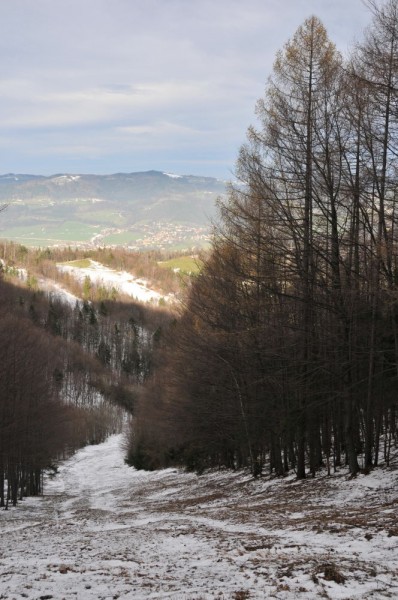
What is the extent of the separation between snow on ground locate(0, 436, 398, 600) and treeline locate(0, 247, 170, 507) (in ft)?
34.3

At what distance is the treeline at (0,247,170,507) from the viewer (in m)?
26.2

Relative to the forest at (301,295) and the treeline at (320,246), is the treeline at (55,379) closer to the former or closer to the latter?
the forest at (301,295)

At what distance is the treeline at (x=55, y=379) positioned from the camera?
26.2m

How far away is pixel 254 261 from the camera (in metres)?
18.2

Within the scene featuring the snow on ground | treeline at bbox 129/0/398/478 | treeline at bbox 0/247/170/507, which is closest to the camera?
the snow on ground

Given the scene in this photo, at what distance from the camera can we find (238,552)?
27.3ft

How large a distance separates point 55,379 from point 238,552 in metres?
85.4

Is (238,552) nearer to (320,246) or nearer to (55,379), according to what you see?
(320,246)

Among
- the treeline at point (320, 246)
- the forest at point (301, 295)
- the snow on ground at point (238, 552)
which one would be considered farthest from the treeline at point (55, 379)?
the treeline at point (320, 246)

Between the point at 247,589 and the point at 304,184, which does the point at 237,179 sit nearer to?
the point at 304,184

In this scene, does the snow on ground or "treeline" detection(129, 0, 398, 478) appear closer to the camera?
the snow on ground

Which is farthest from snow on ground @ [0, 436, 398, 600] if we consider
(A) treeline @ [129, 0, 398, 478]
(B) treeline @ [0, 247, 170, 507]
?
(B) treeline @ [0, 247, 170, 507]

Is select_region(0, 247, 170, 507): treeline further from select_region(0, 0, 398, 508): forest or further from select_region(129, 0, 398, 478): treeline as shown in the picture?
select_region(129, 0, 398, 478): treeline

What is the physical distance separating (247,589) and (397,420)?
19.6 m
